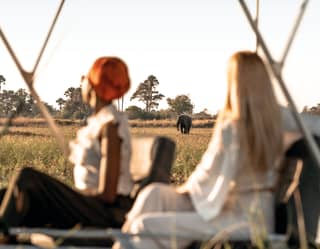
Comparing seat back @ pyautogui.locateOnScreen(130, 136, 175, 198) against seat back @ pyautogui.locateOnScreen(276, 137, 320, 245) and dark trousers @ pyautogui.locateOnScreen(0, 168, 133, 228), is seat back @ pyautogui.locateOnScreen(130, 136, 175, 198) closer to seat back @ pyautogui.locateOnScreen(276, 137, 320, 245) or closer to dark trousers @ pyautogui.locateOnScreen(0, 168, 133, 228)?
dark trousers @ pyautogui.locateOnScreen(0, 168, 133, 228)

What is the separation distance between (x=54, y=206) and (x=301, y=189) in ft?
4.01

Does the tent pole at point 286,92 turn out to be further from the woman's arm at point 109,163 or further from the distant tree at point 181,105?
the distant tree at point 181,105

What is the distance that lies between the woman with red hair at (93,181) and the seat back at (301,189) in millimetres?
817

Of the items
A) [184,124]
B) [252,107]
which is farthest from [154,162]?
[184,124]

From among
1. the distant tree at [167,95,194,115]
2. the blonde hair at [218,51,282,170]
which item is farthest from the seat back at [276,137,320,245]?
the distant tree at [167,95,194,115]

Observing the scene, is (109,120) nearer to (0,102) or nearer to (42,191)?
(42,191)

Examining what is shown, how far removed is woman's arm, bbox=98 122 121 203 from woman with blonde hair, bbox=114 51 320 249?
0.24 meters

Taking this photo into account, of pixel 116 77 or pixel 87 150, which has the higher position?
pixel 116 77

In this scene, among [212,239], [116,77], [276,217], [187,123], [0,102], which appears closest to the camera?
[212,239]

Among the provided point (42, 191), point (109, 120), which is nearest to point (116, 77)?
point (109, 120)

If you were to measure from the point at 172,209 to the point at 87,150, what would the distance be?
0.73 metres

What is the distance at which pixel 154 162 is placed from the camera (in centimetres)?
584

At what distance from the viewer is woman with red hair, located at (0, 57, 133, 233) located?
17.1 feet

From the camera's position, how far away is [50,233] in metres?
4.84
